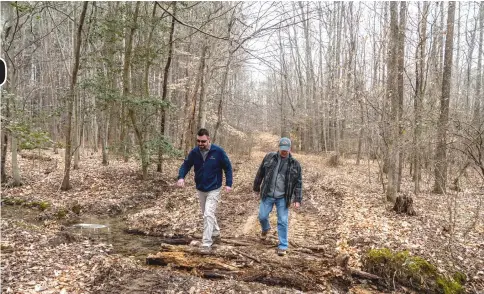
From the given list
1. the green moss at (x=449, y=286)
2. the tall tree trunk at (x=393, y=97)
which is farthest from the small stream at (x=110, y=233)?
the tall tree trunk at (x=393, y=97)

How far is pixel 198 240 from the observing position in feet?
22.4

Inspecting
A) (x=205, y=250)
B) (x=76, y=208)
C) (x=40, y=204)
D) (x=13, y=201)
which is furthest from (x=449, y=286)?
(x=13, y=201)

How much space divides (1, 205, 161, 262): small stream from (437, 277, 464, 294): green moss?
188 inches

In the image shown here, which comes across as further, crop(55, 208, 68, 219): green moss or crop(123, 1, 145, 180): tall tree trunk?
crop(123, 1, 145, 180): tall tree trunk

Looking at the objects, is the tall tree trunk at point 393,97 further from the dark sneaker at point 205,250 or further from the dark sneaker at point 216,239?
the dark sneaker at point 205,250

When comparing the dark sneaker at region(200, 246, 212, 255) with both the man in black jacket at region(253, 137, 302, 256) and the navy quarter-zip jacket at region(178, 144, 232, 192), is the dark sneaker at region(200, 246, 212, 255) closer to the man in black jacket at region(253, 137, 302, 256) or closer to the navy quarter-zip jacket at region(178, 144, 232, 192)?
the navy quarter-zip jacket at region(178, 144, 232, 192)

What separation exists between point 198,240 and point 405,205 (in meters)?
5.43

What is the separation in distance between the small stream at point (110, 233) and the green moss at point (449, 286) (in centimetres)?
477

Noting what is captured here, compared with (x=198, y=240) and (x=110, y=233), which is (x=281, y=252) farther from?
(x=110, y=233)

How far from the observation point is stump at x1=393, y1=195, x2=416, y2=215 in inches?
346

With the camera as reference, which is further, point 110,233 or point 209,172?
point 110,233

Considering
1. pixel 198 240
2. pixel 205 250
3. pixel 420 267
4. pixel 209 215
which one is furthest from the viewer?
pixel 198 240

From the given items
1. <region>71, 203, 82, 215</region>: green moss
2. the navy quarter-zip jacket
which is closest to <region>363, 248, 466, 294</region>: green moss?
the navy quarter-zip jacket

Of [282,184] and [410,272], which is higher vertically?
[282,184]
